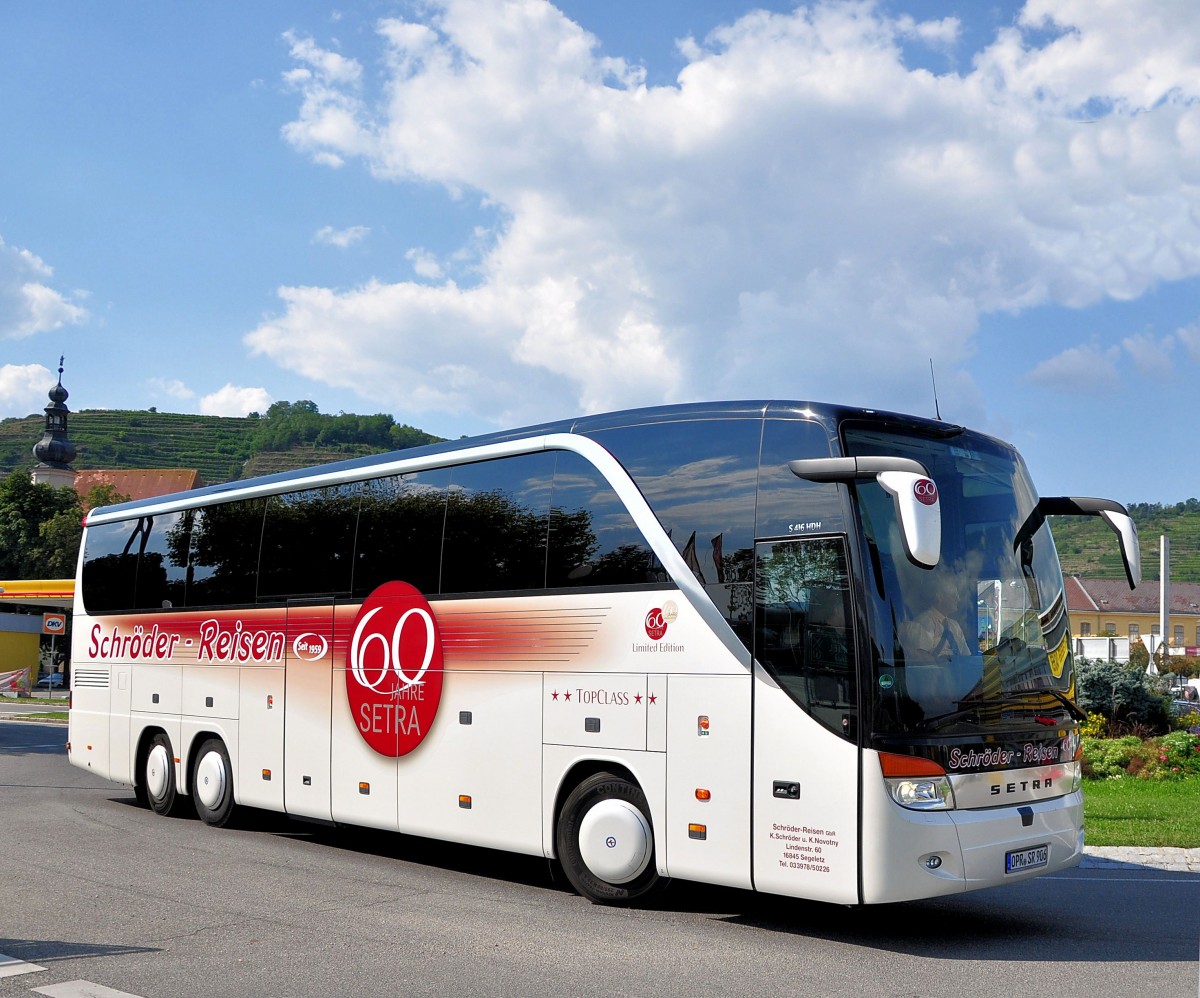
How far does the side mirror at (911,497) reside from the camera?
7.13 metres

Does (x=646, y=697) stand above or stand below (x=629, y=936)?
above

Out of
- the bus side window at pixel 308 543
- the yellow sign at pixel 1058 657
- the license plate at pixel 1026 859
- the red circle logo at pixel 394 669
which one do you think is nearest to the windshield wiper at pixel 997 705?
the yellow sign at pixel 1058 657

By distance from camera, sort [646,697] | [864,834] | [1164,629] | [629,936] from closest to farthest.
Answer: [864,834] < [629,936] < [646,697] < [1164,629]

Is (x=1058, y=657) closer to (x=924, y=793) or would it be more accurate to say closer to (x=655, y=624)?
(x=924, y=793)

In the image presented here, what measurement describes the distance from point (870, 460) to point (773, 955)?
122 inches

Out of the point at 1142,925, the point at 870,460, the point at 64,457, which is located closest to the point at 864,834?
the point at 870,460

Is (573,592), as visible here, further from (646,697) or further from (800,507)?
(800,507)

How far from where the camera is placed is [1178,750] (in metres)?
19.8

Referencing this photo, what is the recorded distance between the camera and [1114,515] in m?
9.12

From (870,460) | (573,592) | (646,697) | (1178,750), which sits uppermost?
(870,460)

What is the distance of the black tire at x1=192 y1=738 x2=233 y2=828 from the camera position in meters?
13.9

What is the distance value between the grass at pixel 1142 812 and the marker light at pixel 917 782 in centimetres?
676

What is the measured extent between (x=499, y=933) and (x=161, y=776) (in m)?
8.10

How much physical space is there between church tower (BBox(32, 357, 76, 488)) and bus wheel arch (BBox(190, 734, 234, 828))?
96968 millimetres
